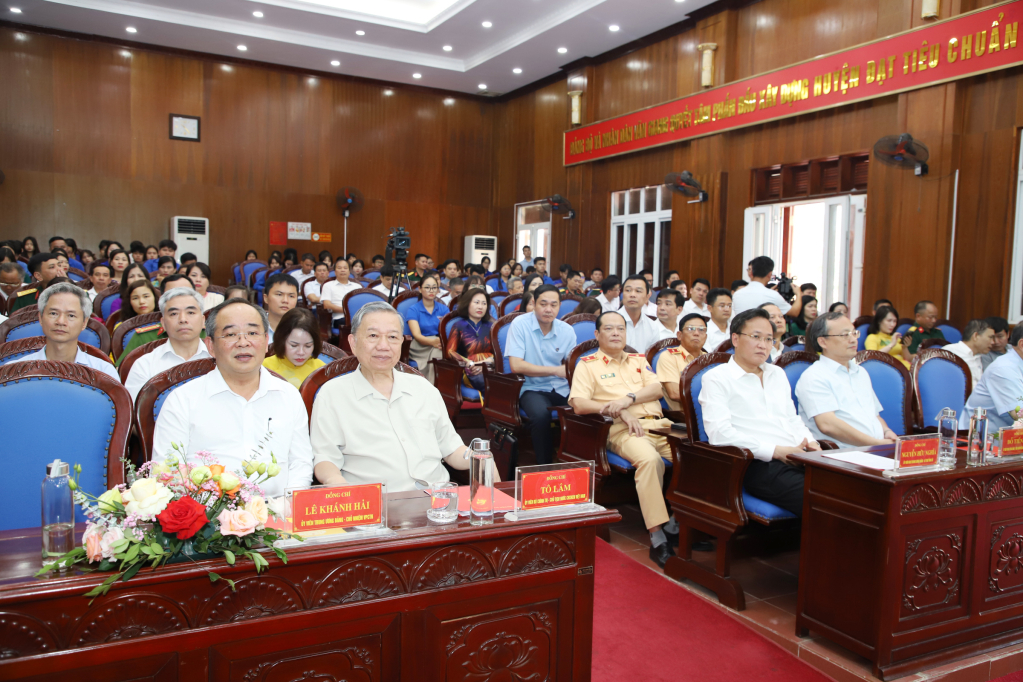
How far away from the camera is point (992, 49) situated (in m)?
5.85

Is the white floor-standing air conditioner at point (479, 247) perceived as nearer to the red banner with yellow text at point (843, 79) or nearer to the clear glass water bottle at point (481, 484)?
the red banner with yellow text at point (843, 79)

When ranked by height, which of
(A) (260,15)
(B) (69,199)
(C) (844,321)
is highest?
(A) (260,15)

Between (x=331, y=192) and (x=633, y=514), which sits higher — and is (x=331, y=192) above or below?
above

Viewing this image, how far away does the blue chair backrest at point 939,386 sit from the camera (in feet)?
11.7

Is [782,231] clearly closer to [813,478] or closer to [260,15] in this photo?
[813,478]

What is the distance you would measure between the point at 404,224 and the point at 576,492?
12001mm

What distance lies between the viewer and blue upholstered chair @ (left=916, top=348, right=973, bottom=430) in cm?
357

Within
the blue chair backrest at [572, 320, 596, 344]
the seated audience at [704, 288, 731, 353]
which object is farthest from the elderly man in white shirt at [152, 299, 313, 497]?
the seated audience at [704, 288, 731, 353]

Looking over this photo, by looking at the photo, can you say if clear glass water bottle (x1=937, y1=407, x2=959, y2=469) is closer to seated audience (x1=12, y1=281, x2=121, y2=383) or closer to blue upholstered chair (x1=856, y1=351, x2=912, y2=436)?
blue upholstered chair (x1=856, y1=351, x2=912, y2=436)

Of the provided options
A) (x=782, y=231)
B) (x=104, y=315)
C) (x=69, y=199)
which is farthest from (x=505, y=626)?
(x=69, y=199)

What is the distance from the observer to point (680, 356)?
358cm

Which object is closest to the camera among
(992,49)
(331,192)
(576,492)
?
(576,492)

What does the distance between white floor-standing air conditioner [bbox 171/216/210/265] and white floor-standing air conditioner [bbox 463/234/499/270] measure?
4791mm

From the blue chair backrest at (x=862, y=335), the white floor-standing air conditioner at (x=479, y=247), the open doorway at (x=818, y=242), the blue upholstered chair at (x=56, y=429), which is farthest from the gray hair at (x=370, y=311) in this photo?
the white floor-standing air conditioner at (x=479, y=247)
